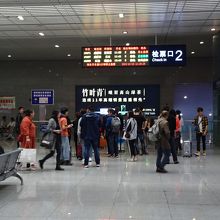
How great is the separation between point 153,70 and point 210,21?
36.7ft

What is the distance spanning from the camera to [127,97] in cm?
2705

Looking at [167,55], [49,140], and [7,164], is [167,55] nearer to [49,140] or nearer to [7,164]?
[49,140]

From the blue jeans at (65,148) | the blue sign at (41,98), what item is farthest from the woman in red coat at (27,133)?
the blue sign at (41,98)

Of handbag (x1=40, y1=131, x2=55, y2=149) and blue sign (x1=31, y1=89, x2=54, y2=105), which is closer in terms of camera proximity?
handbag (x1=40, y1=131, x2=55, y2=149)

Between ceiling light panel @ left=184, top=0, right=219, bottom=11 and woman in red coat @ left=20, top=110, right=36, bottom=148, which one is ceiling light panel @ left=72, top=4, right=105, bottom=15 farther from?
woman in red coat @ left=20, top=110, right=36, bottom=148

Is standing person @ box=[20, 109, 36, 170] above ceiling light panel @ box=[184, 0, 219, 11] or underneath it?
underneath

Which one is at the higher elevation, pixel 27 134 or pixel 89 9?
pixel 89 9

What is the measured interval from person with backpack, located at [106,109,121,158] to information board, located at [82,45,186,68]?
7.90 ft

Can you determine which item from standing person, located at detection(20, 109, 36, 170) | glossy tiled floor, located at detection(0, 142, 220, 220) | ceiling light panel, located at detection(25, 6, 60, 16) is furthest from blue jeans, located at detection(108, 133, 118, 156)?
ceiling light panel, located at detection(25, 6, 60, 16)

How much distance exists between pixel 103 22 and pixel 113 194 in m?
9.33

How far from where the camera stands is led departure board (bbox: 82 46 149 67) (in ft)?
54.7

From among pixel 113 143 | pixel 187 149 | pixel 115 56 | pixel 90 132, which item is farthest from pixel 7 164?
pixel 115 56

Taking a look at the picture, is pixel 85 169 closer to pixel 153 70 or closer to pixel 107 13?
pixel 107 13

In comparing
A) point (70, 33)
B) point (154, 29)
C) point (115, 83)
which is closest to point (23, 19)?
point (70, 33)
